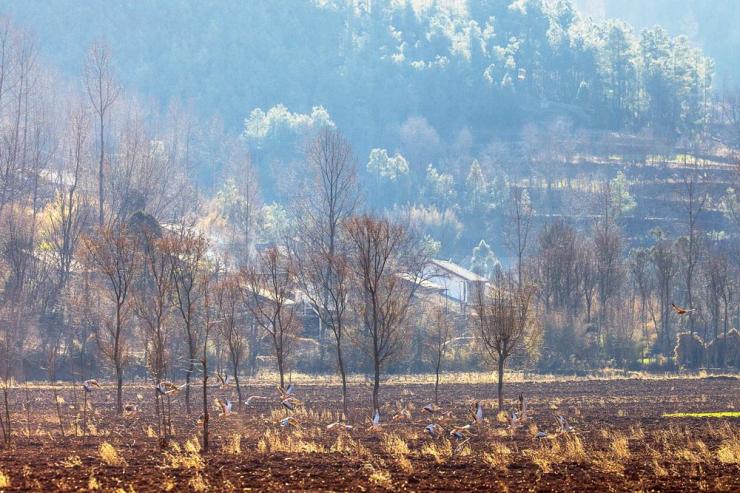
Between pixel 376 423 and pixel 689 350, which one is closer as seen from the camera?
pixel 376 423

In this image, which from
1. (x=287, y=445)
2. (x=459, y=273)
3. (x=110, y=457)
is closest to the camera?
(x=110, y=457)

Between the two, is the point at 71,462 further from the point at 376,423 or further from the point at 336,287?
the point at 336,287

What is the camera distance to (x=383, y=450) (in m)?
27.5

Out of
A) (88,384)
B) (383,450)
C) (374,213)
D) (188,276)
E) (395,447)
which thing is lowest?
(383,450)

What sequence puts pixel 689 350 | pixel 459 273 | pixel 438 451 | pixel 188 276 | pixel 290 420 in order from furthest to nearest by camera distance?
pixel 459 273, pixel 689 350, pixel 188 276, pixel 290 420, pixel 438 451

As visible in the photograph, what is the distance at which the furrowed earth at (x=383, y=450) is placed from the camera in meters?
21.5

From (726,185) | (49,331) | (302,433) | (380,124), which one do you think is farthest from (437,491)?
(380,124)

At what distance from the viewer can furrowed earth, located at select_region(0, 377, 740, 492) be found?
70.4 feet

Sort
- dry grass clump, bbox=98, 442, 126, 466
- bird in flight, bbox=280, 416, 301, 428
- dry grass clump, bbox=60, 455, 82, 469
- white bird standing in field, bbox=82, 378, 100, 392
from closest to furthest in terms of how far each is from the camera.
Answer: dry grass clump, bbox=60, 455, 82, 469
dry grass clump, bbox=98, 442, 126, 466
bird in flight, bbox=280, 416, 301, 428
white bird standing in field, bbox=82, 378, 100, 392

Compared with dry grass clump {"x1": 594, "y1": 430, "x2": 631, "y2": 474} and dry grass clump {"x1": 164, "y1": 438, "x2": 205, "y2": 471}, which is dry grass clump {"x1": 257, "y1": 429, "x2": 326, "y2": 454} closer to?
dry grass clump {"x1": 164, "y1": 438, "x2": 205, "y2": 471}

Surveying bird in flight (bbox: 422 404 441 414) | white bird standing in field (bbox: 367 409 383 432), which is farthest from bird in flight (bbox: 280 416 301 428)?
bird in flight (bbox: 422 404 441 414)

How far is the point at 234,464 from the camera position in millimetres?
24359

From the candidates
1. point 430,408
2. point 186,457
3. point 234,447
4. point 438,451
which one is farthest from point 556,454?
point 186,457

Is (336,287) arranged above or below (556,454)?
above
